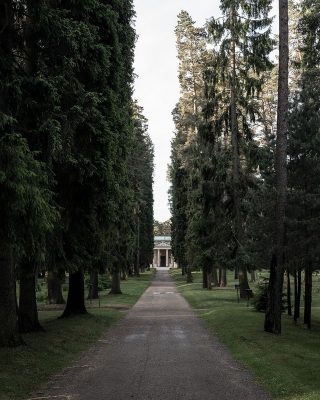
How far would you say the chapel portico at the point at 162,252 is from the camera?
132125 millimetres

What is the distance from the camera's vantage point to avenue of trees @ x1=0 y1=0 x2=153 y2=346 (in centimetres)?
809

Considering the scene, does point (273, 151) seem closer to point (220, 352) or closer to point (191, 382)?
point (220, 352)

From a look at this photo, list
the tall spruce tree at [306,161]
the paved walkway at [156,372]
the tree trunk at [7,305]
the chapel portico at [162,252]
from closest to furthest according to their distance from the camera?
the paved walkway at [156,372]
the tree trunk at [7,305]
the tall spruce tree at [306,161]
the chapel portico at [162,252]

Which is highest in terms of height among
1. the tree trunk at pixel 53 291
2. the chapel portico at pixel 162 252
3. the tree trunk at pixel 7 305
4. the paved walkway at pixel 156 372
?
the tree trunk at pixel 7 305

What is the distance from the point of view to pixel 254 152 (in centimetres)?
2595

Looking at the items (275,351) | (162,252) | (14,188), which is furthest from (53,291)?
(162,252)

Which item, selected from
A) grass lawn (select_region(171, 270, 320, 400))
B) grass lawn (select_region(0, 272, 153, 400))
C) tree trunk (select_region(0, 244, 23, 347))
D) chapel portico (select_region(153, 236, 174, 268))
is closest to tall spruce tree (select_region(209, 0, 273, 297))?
grass lawn (select_region(171, 270, 320, 400))

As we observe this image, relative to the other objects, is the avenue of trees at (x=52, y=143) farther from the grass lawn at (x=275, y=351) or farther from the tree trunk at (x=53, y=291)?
the tree trunk at (x=53, y=291)

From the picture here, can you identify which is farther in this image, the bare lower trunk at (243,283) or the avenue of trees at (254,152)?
the bare lower trunk at (243,283)

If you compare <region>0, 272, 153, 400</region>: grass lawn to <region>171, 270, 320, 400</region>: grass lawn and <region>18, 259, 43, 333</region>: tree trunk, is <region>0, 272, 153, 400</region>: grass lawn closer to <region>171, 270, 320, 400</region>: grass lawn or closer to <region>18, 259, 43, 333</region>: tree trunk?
<region>18, 259, 43, 333</region>: tree trunk

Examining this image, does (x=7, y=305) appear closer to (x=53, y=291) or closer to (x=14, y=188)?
(x=14, y=188)

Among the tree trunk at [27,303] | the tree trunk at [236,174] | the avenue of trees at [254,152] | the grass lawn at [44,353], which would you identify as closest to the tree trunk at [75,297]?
the grass lawn at [44,353]

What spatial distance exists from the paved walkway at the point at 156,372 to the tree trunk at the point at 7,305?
1.51 metres

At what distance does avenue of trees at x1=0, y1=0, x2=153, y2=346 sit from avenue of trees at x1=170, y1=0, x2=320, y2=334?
4920 millimetres
